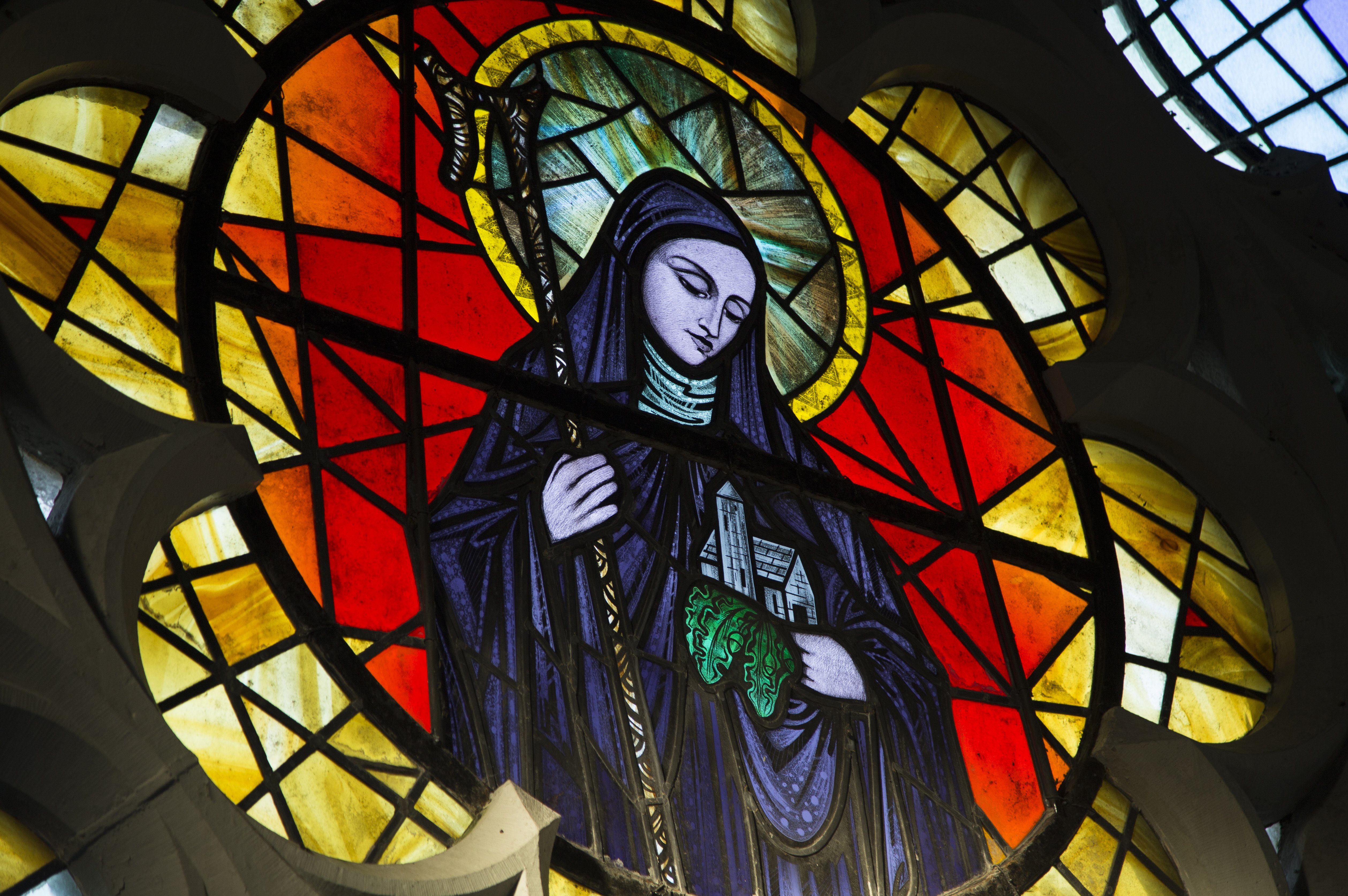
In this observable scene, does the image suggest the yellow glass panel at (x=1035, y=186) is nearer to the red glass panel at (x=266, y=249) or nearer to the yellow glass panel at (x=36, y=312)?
the red glass panel at (x=266, y=249)

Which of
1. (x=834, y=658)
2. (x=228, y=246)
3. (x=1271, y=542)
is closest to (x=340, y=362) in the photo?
(x=228, y=246)

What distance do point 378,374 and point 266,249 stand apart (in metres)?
0.61

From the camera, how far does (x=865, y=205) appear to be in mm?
7969

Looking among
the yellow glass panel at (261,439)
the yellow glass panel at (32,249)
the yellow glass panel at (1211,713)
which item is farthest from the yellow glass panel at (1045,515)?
the yellow glass panel at (32,249)

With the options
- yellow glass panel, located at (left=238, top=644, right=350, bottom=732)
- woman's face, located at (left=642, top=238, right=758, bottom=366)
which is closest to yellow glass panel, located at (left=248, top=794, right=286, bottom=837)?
yellow glass panel, located at (left=238, top=644, right=350, bottom=732)

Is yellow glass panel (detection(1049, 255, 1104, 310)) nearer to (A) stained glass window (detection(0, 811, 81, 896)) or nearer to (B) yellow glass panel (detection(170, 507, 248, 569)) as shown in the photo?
(B) yellow glass panel (detection(170, 507, 248, 569))

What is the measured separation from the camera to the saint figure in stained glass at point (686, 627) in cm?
536

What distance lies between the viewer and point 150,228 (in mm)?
5254

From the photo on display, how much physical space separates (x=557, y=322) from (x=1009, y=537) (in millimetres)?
2463

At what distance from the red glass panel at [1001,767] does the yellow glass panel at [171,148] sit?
12.5ft

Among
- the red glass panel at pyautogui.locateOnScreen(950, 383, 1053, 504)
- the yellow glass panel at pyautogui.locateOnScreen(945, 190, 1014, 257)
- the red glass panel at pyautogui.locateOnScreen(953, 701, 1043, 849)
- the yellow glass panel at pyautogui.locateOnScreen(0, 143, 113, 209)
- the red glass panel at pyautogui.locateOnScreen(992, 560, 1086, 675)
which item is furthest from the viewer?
the yellow glass panel at pyautogui.locateOnScreen(945, 190, 1014, 257)

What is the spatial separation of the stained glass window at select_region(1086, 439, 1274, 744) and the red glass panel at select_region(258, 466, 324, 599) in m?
3.92

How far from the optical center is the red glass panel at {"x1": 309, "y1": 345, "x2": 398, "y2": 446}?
536cm

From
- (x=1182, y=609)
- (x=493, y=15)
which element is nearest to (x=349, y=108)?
(x=493, y=15)
